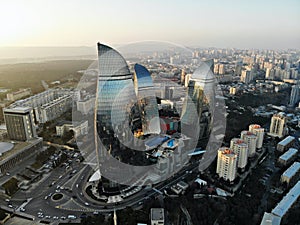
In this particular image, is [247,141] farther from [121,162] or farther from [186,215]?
[121,162]

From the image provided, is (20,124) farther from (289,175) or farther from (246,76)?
(246,76)

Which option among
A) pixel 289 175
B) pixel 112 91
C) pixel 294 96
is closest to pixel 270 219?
pixel 289 175

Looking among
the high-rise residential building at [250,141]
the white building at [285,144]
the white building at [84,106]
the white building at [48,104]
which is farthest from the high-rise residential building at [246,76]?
the white building at [48,104]

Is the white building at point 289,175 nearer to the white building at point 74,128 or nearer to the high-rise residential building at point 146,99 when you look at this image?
the high-rise residential building at point 146,99

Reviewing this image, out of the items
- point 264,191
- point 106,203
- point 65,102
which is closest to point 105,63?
point 106,203

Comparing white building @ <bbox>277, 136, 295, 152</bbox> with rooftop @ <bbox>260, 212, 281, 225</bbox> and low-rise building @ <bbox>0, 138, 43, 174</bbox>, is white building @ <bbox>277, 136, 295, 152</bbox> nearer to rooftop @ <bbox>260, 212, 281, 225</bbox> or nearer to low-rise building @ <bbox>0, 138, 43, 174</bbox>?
rooftop @ <bbox>260, 212, 281, 225</bbox>

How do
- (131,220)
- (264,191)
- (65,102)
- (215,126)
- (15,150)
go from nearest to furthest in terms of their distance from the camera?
(131,220) → (264,191) → (15,150) → (215,126) → (65,102)
